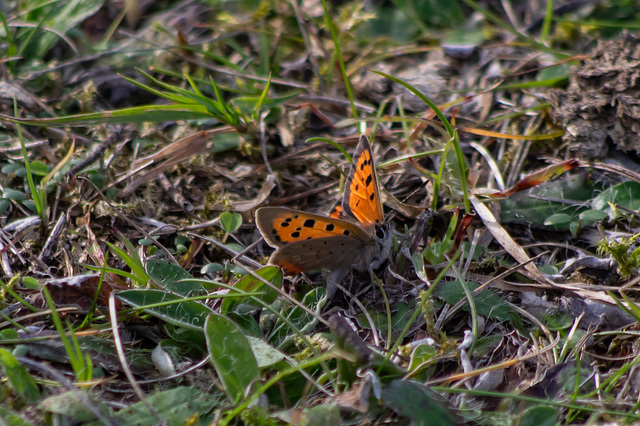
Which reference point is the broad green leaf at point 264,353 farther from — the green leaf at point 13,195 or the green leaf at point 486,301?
the green leaf at point 13,195

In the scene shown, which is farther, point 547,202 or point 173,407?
point 547,202

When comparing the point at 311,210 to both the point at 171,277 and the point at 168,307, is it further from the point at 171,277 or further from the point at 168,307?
the point at 168,307

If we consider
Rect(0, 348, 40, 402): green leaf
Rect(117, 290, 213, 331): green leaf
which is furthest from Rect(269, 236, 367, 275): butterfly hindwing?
Rect(0, 348, 40, 402): green leaf

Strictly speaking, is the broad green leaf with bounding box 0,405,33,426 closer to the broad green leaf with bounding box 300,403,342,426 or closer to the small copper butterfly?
the broad green leaf with bounding box 300,403,342,426

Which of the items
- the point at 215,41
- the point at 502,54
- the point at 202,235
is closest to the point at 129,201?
the point at 202,235

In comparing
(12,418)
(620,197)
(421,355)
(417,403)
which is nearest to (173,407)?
(12,418)

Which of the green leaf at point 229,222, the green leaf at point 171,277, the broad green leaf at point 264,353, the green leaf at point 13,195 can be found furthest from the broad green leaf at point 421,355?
the green leaf at point 13,195

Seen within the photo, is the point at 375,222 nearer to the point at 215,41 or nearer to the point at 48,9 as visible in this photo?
the point at 215,41
